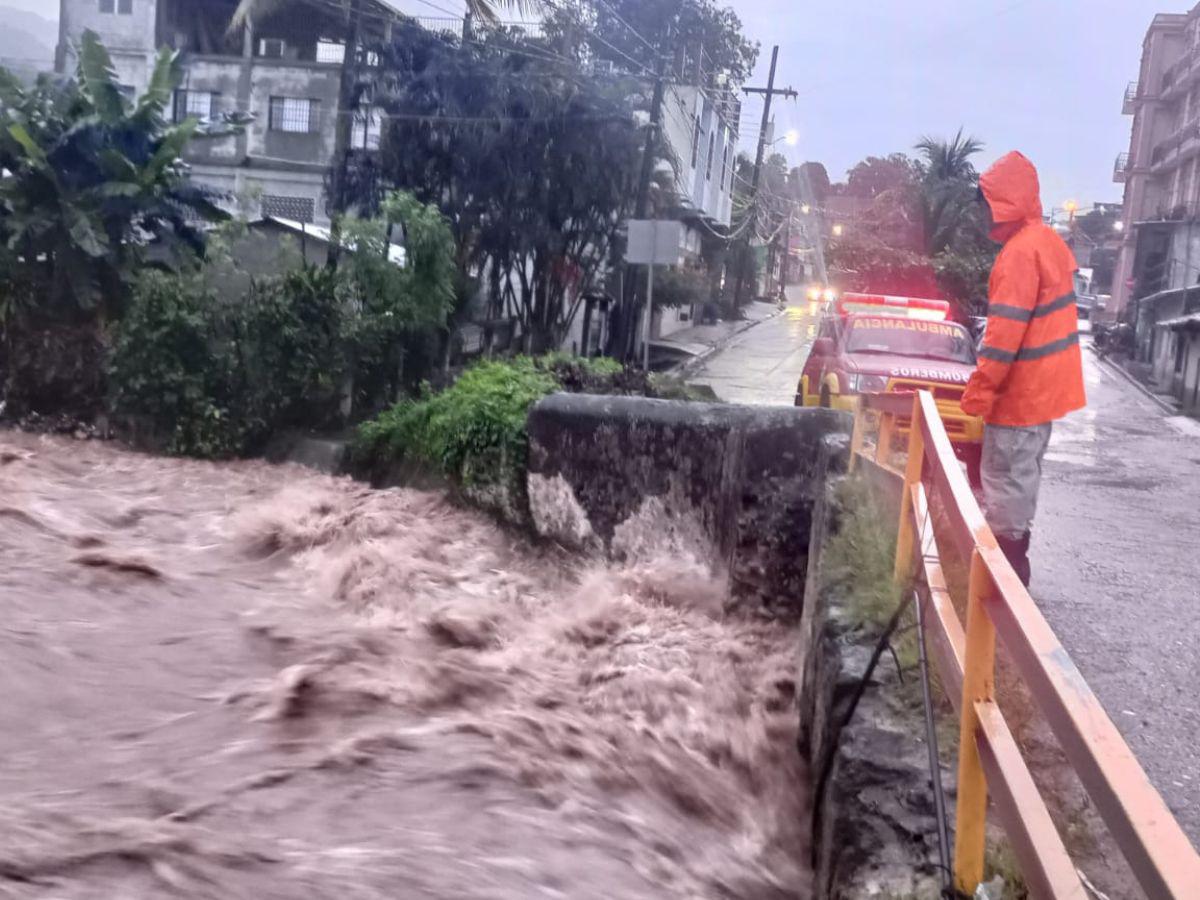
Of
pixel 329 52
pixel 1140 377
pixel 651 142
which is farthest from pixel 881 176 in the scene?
pixel 651 142

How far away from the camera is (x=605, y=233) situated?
76.0 feet

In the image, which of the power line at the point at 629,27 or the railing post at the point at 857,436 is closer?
the railing post at the point at 857,436

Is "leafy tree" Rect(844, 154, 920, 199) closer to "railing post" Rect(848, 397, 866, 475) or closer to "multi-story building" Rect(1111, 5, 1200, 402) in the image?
"multi-story building" Rect(1111, 5, 1200, 402)

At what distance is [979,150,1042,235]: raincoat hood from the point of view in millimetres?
5805

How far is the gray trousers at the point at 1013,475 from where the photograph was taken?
5832 millimetres

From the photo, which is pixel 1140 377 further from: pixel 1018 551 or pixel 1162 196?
pixel 1018 551

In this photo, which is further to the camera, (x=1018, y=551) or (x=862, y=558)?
(x=1018, y=551)

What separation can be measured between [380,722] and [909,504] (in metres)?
2.18

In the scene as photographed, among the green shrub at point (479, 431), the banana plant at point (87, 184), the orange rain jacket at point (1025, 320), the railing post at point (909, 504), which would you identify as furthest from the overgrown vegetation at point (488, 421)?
the railing post at point (909, 504)

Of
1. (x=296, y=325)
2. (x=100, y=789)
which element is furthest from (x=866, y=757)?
(x=296, y=325)

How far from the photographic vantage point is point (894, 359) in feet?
45.8

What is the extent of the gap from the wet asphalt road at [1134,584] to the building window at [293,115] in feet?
59.5

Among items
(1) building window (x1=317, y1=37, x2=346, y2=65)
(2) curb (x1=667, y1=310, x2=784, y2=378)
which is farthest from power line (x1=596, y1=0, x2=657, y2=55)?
(1) building window (x1=317, y1=37, x2=346, y2=65)

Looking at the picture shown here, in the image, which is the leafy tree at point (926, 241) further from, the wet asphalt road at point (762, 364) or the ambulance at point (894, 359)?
the ambulance at point (894, 359)
